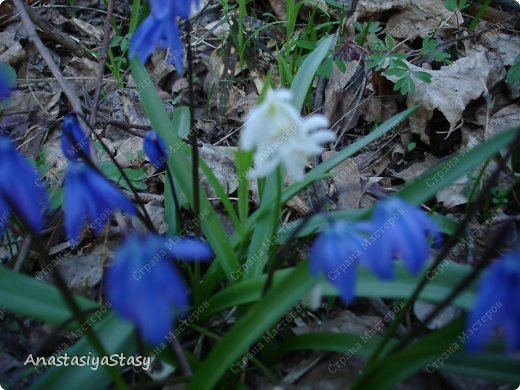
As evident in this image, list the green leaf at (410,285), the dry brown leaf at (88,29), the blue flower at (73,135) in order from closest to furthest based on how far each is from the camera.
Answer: the green leaf at (410,285)
the blue flower at (73,135)
the dry brown leaf at (88,29)

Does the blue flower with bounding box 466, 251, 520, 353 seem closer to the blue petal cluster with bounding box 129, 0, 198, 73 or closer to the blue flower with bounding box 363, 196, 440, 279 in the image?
the blue flower with bounding box 363, 196, 440, 279

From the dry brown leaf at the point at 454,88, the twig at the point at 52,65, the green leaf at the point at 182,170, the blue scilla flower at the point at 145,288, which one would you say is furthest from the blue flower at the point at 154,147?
the dry brown leaf at the point at 454,88

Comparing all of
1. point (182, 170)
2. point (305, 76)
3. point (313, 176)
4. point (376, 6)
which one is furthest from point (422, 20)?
point (182, 170)

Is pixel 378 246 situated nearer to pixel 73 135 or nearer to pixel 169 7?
pixel 169 7

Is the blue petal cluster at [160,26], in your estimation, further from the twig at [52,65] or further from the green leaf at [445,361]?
the green leaf at [445,361]

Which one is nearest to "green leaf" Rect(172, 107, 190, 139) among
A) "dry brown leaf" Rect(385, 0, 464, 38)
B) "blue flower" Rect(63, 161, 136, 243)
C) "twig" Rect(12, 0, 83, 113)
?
"twig" Rect(12, 0, 83, 113)

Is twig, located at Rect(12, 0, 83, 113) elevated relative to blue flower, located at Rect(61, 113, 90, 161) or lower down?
elevated

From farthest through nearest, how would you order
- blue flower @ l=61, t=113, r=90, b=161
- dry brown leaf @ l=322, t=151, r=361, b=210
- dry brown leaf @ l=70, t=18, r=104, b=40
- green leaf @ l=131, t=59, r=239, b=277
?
dry brown leaf @ l=70, t=18, r=104, b=40 < dry brown leaf @ l=322, t=151, r=361, b=210 < green leaf @ l=131, t=59, r=239, b=277 < blue flower @ l=61, t=113, r=90, b=161

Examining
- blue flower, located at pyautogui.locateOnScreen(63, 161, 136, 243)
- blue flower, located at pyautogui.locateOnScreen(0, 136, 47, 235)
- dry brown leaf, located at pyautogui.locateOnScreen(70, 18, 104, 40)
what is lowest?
blue flower, located at pyautogui.locateOnScreen(63, 161, 136, 243)

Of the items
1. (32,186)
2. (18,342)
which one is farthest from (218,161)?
(32,186)
